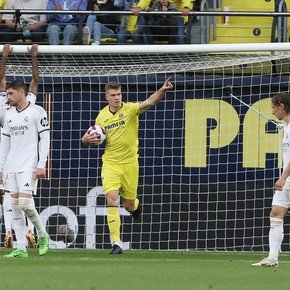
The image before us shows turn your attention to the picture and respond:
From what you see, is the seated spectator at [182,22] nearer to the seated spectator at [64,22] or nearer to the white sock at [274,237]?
the seated spectator at [64,22]

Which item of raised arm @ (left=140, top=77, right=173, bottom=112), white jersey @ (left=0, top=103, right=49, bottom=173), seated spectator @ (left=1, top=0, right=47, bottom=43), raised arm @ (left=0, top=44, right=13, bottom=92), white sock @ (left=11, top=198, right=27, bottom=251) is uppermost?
seated spectator @ (left=1, top=0, right=47, bottom=43)

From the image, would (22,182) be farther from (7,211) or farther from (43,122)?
(7,211)

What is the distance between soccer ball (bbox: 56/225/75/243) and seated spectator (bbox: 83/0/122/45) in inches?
118

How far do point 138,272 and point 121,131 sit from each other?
13.5ft

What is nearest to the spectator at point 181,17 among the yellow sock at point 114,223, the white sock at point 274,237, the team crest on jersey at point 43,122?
the yellow sock at point 114,223

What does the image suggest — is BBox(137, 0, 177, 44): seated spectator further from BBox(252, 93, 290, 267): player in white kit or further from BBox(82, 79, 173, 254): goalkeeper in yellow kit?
BBox(252, 93, 290, 267): player in white kit

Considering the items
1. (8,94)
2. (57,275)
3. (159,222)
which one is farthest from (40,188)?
(57,275)

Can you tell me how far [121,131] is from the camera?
16.3 m

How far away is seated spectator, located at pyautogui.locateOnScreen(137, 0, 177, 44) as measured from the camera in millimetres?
19844

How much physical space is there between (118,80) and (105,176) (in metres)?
3.37

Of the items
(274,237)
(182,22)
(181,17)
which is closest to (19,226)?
(274,237)

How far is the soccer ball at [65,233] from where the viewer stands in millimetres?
19094

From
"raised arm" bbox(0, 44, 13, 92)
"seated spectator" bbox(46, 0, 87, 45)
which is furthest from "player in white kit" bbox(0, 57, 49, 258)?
"seated spectator" bbox(46, 0, 87, 45)

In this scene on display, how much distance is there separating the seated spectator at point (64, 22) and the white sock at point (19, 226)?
5002 mm
